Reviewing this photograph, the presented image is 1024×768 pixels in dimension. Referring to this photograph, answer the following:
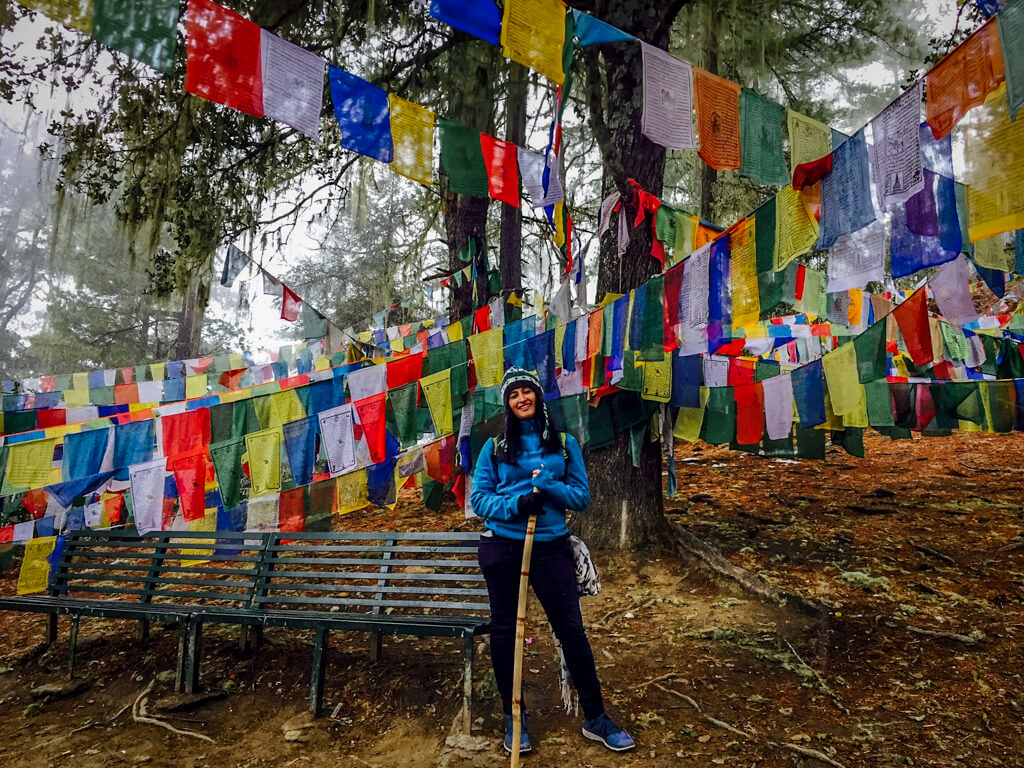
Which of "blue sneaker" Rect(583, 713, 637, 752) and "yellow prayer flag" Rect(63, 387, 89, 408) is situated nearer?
"blue sneaker" Rect(583, 713, 637, 752)

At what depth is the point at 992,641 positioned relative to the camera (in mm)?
3404

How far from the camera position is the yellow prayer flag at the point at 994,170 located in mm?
2207

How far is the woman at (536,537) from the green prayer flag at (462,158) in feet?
8.56

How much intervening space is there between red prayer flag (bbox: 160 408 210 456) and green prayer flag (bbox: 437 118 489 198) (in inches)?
113

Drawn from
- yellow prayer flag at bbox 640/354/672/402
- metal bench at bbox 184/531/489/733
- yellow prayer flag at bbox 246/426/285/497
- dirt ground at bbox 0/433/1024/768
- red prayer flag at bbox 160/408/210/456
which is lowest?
dirt ground at bbox 0/433/1024/768

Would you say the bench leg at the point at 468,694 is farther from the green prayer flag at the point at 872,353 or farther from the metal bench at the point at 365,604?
the green prayer flag at the point at 872,353

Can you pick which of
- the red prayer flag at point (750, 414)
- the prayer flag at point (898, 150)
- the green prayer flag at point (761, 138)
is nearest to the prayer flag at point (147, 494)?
the red prayer flag at point (750, 414)

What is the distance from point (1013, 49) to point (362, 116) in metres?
3.72

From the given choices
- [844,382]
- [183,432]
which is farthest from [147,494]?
[844,382]

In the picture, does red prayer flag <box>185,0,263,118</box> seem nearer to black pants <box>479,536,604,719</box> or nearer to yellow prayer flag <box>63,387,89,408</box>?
black pants <box>479,536,604,719</box>

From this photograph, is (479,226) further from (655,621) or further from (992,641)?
(992,641)

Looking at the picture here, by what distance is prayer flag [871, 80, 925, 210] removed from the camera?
2559 millimetres

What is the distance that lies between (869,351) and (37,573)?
21.7ft

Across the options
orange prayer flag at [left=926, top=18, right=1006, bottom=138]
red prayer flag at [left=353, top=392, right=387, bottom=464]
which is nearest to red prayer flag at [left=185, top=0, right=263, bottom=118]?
red prayer flag at [left=353, top=392, right=387, bottom=464]
